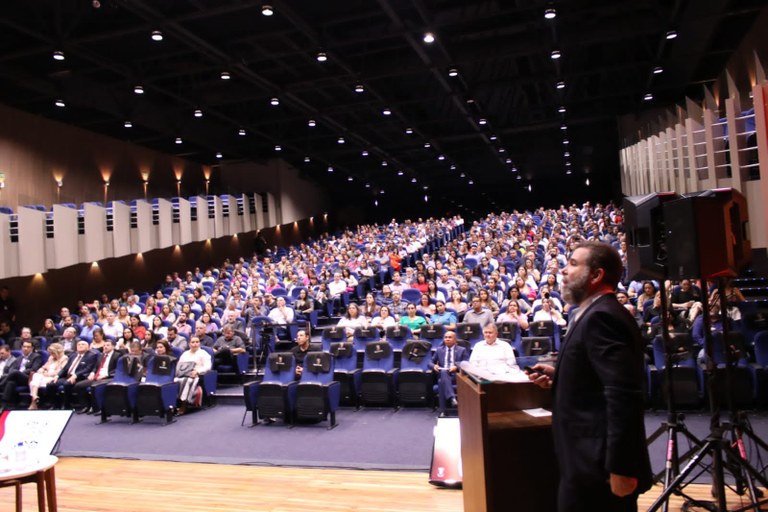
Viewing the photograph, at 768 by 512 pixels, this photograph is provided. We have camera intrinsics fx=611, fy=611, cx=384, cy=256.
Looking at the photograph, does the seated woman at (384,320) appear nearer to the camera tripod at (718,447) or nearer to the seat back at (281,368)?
the seat back at (281,368)

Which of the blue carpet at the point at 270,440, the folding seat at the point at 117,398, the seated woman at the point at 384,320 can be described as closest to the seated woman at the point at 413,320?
the seated woman at the point at 384,320

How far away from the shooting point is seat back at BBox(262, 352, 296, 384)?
24.7 ft

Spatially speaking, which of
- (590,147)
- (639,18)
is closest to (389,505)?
(639,18)

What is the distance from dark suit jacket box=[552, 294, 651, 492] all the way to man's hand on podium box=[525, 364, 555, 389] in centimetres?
17

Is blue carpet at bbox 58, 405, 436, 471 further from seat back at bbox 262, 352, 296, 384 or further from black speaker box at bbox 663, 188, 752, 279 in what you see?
black speaker box at bbox 663, 188, 752, 279

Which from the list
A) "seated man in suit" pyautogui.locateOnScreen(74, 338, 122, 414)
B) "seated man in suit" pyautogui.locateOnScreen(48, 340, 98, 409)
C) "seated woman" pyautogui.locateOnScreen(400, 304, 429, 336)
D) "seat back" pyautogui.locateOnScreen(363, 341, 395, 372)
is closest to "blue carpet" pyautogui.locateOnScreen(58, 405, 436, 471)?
"seat back" pyautogui.locateOnScreen(363, 341, 395, 372)

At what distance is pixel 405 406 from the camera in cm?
751

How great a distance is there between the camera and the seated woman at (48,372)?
8.72m

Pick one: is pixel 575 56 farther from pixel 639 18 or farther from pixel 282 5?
pixel 282 5

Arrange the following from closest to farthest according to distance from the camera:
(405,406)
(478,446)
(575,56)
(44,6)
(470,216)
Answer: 1. (478,446)
2. (405,406)
3. (44,6)
4. (575,56)
5. (470,216)

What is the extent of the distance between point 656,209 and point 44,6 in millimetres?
10631

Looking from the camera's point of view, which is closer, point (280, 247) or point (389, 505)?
point (389, 505)

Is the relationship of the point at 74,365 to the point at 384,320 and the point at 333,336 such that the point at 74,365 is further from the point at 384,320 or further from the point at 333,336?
the point at 384,320

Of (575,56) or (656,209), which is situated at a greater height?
(575,56)
